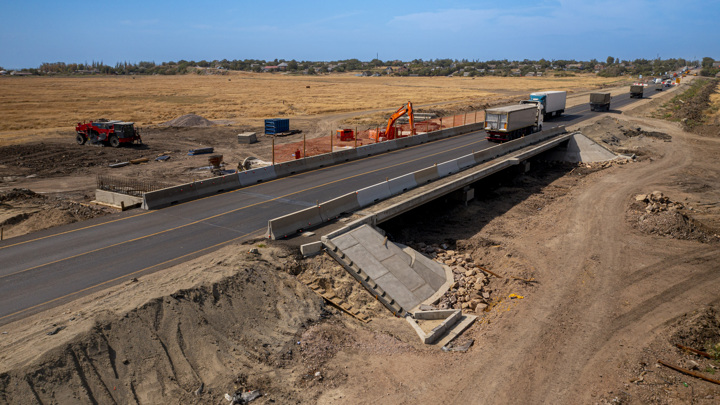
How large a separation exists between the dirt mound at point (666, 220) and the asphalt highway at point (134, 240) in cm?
1434

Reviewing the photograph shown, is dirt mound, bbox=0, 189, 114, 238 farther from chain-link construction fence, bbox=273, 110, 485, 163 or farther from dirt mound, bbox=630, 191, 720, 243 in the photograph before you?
dirt mound, bbox=630, 191, 720, 243

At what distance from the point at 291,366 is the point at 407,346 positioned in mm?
3499

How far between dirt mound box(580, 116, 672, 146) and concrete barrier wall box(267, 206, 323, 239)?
35.0 meters

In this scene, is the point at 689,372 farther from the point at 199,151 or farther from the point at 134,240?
the point at 199,151

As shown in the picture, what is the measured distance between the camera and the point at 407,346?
13445 mm

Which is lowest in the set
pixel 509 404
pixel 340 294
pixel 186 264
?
pixel 509 404

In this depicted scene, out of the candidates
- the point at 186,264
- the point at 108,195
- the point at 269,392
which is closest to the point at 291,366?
the point at 269,392

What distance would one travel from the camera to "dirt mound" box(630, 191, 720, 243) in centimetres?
2322

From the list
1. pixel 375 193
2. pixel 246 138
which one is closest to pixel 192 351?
pixel 375 193

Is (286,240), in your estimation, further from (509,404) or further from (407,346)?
(509,404)

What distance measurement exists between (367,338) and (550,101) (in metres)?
46.9

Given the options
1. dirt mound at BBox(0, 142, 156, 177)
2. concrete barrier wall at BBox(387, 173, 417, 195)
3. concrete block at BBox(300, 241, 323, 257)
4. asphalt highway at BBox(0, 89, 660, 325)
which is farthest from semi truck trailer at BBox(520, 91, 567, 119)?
concrete block at BBox(300, 241, 323, 257)

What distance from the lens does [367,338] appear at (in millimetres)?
13570

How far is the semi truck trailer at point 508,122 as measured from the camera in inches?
1368
